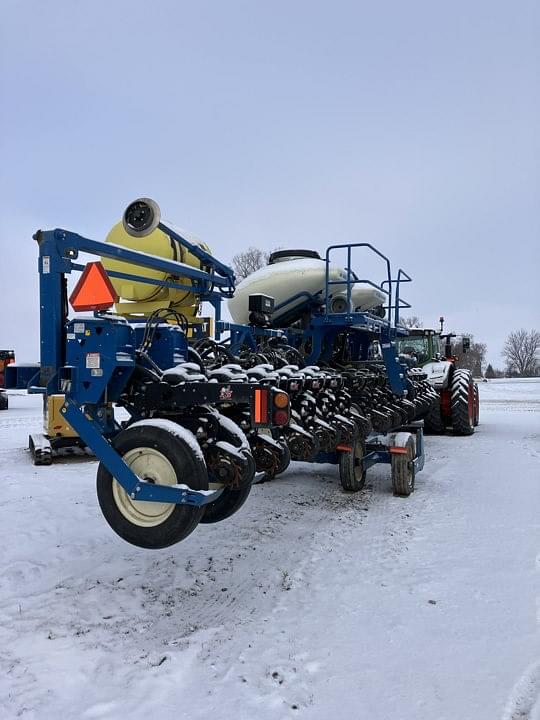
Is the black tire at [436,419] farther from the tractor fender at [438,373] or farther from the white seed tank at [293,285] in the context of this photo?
the white seed tank at [293,285]

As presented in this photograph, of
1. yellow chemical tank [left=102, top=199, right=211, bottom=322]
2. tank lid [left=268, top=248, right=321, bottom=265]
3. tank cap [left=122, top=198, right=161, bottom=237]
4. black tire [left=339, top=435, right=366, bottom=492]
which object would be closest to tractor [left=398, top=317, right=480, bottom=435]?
tank lid [left=268, top=248, right=321, bottom=265]

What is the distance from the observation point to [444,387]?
11.2 metres

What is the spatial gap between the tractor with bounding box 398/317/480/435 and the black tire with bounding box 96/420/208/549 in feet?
26.1

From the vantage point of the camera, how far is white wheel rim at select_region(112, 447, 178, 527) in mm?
2922

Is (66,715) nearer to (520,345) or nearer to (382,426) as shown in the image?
(382,426)

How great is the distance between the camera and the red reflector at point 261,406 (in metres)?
3.30

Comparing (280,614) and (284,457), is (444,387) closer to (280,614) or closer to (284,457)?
(284,457)

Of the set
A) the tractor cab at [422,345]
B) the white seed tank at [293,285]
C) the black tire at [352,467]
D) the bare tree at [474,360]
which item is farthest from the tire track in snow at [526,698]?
the bare tree at [474,360]

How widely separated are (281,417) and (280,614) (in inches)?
44.7

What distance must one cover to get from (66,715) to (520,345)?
263 ft

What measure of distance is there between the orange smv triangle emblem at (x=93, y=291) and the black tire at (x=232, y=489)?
94 cm

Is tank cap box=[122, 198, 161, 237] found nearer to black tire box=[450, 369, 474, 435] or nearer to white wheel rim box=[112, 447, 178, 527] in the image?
white wheel rim box=[112, 447, 178, 527]

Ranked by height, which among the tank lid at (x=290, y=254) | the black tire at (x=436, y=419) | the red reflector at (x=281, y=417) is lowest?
the black tire at (x=436, y=419)

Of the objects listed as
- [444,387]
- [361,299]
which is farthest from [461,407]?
[361,299]
